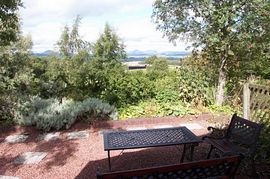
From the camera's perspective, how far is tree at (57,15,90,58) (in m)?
13.3

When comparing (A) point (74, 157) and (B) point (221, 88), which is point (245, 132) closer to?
(A) point (74, 157)

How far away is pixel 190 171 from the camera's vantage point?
7.06 ft

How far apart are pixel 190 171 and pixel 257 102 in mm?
3507

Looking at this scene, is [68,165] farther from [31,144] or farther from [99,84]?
[99,84]

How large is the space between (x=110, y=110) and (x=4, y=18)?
10.8 feet

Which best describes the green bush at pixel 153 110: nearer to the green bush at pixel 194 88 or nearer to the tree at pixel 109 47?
the green bush at pixel 194 88

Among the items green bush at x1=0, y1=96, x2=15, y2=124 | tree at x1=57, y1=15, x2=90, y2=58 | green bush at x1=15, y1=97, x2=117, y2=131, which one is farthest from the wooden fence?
tree at x1=57, y1=15, x2=90, y2=58

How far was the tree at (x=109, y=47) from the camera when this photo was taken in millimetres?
18078

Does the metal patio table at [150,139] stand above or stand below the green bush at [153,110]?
above

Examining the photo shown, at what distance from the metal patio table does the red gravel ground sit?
473mm

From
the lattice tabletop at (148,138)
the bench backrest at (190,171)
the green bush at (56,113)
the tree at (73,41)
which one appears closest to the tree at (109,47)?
the tree at (73,41)

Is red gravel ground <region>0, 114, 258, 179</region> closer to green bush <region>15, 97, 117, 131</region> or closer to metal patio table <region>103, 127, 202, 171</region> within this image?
green bush <region>15, 97, 117, 131</region>

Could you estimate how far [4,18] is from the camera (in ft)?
20.5

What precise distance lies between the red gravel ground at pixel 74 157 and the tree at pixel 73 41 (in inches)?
311
